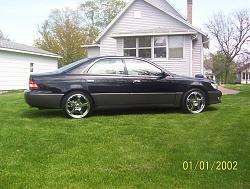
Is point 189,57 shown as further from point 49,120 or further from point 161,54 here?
point 49,120

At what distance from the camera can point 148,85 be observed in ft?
29.0

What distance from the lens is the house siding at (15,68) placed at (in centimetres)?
2367

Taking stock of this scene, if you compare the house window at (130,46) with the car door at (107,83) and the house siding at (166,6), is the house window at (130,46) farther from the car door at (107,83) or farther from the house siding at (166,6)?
the car door at (107,83)

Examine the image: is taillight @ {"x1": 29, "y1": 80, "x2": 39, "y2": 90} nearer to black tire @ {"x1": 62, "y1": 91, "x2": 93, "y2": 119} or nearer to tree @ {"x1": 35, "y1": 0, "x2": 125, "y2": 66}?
black tire @ {"x1": 62, "y1": 91, "x2": 93, "y2": 119}

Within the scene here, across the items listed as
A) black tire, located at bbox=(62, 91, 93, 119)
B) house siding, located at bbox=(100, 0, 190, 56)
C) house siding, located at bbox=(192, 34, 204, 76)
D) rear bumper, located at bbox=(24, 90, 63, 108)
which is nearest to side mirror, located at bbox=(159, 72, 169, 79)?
black tire, located at bbox=(62, 91, 93, 119)

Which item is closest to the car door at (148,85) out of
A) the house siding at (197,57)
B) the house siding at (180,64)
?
the house siding at (180,64)

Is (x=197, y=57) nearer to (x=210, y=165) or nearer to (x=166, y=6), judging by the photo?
(x=166, y=6)

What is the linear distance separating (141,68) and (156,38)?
36.4 ft

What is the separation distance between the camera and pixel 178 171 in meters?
4.52

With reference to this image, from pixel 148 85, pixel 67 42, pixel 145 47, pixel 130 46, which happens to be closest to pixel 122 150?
pixel 148 85

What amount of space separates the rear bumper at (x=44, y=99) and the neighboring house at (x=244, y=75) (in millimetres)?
66827

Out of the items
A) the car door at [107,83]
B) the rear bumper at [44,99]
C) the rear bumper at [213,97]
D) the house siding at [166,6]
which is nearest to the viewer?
the rear bumper at [44,99]

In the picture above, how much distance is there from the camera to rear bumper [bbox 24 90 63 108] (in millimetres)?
8273

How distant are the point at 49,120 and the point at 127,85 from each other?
1.92 m
